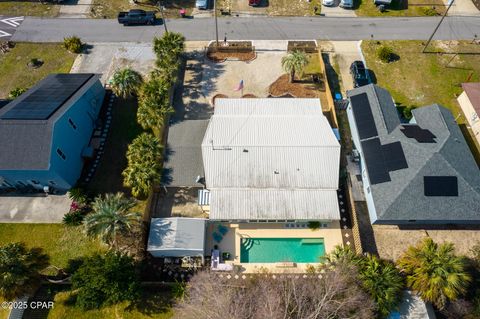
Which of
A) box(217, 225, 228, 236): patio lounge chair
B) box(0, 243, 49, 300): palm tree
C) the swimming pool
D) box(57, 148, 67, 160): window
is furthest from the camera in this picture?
box(217, 225, 228, 236): patio lounge chair

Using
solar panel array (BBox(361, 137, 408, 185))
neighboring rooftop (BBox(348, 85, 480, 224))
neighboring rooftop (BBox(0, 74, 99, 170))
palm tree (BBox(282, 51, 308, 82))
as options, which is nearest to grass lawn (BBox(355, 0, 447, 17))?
palm tree (BBox(282, 51, 308, 82))

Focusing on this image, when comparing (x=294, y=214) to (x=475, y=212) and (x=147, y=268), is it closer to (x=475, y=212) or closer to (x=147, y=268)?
(x=147, y=268)

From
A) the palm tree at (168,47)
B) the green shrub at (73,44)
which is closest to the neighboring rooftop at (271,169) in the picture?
the palm tree at (168,47)

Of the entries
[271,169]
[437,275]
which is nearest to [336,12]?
[271,169]

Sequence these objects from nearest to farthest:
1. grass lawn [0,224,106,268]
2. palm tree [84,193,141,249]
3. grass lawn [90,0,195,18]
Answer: palm tree [84,193,141,249] < grass lawn [0,224,106,268] < grass lawn [90,0,195,18]

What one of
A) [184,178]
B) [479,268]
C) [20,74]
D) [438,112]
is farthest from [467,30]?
[20,74]

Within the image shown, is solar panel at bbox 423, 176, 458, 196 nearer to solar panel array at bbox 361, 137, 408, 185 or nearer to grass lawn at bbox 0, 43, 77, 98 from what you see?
solar panel array at bbox 361, 137, 408, 185
